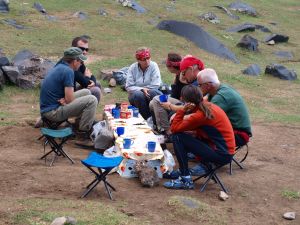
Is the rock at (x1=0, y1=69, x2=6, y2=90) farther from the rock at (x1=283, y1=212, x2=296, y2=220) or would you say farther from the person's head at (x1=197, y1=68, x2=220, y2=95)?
the rock at (x1=283, y1=212, x2=296, y2=220)

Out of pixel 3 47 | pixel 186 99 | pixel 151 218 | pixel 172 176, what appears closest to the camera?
pixel 151 218

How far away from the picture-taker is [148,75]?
30.8 feet

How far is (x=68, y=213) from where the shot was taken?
560 cm

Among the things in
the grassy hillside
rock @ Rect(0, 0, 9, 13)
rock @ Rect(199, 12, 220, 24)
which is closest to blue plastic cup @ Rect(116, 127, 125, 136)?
the grassy hillside

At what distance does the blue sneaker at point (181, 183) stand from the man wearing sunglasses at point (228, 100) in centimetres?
103

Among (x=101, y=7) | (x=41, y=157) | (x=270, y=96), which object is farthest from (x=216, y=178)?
(x=101, y=7)

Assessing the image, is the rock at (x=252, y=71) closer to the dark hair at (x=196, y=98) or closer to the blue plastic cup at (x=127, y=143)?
the blue plastic cup at (x=127, y=143)

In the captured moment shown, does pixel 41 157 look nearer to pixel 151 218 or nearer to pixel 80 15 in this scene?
pixel 151 218

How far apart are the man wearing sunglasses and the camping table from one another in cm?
92

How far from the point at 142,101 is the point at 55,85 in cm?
155

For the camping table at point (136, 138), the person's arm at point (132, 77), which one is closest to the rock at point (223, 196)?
the camping table at point (136, 138)

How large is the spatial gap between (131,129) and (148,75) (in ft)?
5.64

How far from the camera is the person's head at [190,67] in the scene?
794cm

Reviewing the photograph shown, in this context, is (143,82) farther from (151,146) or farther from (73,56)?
(151,146)
